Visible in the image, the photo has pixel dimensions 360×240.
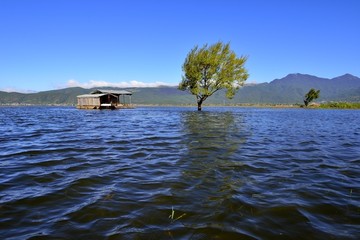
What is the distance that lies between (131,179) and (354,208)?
4.45m

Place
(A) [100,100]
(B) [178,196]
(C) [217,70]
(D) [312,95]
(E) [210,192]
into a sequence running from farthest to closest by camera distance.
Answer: (D) [312,95] → (A) [100,100] → (C) [217,70] → (E) [210,192] → (B) [178,196]

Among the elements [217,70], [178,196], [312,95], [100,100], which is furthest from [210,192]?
[312,95]

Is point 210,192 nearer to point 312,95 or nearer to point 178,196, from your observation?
point 178,196

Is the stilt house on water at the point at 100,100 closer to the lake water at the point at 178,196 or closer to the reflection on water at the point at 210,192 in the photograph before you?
the lake water at the point at 178,196

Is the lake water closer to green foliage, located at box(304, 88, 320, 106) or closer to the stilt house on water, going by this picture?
the stilt house on water

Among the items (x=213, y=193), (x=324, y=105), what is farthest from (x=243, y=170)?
(x=324, y=105)

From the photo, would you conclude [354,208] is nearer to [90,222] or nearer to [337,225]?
[337,225]

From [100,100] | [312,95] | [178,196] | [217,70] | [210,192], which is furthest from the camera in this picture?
[312,95]

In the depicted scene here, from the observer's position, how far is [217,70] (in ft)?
167

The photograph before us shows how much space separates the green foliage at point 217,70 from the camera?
165ft

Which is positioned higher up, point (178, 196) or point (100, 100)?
point (100, 100)

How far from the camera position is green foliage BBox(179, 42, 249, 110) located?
165 ft

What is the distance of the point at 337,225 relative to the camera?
3.69 m

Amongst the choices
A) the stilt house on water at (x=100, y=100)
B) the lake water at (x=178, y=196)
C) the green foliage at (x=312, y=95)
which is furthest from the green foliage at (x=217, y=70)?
the green foliage at (x=312, y=95)
